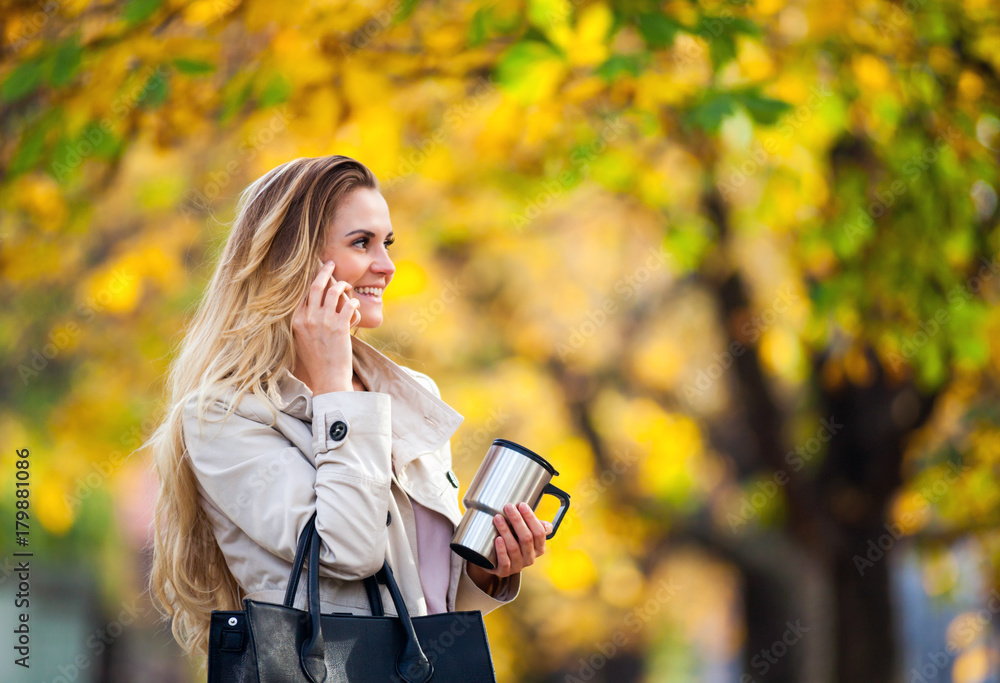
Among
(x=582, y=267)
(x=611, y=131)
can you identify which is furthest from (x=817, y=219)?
(x=582, y=267)

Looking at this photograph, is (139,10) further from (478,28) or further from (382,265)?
(382,265)

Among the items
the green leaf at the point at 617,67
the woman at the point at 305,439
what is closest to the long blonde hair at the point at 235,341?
the woman at the point at 305,439

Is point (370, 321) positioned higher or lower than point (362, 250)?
lower

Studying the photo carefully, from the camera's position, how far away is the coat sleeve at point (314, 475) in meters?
1.89

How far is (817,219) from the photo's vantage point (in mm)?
4984

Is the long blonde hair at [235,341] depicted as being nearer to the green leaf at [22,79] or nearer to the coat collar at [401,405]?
the coat collar at [401,405]

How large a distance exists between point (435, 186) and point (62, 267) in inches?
96.1

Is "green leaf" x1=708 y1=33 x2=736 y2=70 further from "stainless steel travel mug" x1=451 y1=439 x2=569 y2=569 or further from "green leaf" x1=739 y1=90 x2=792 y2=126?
"stainless steel travel mug" x1=451 y1=439 x2=569 y2=569

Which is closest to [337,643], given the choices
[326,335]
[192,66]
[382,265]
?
[326,335]

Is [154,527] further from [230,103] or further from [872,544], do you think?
[872,544]

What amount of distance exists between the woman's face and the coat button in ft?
1.12

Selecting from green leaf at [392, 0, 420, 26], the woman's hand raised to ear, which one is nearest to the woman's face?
the woman's hand raised to ear

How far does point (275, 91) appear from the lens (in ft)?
12.5

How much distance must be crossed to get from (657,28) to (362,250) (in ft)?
5.44
